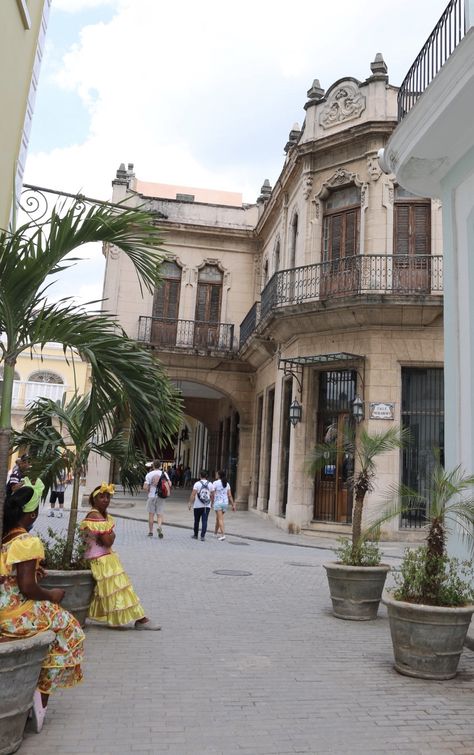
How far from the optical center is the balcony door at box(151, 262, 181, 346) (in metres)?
23.3

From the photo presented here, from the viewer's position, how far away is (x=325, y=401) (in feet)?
54.7

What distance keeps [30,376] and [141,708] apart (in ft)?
131

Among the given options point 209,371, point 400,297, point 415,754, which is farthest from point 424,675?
point 209,371

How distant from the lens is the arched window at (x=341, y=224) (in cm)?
1669

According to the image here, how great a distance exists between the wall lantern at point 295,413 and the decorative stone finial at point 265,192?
11.5 m

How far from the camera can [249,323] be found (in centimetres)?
2184

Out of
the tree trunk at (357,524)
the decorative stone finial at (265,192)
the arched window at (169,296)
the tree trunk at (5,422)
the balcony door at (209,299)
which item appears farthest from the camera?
the decorative stone finial at (265,192)

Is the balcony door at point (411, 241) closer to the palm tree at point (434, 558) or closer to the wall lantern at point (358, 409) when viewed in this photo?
the wall lantern at point (358, 409)

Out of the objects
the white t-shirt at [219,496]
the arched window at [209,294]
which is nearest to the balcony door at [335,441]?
the white t-shirt at [219,496]

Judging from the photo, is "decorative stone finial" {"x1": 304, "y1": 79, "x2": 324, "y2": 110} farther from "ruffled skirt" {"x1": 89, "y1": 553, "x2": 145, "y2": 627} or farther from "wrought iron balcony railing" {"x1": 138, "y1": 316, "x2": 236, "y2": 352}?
"ruffled skirt" {"x1": 89, "y1": 553, "x2": 145, "y2": 627}

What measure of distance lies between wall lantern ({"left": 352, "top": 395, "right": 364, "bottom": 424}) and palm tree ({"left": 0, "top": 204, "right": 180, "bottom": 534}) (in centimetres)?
1040

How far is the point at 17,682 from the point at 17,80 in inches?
287

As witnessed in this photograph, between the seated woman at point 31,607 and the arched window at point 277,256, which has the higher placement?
the arched window at point 277,256

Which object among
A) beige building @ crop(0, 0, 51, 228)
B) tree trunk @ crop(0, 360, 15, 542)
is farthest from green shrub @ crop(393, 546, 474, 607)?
beige building @ crop(0, 0, 51, 228)
